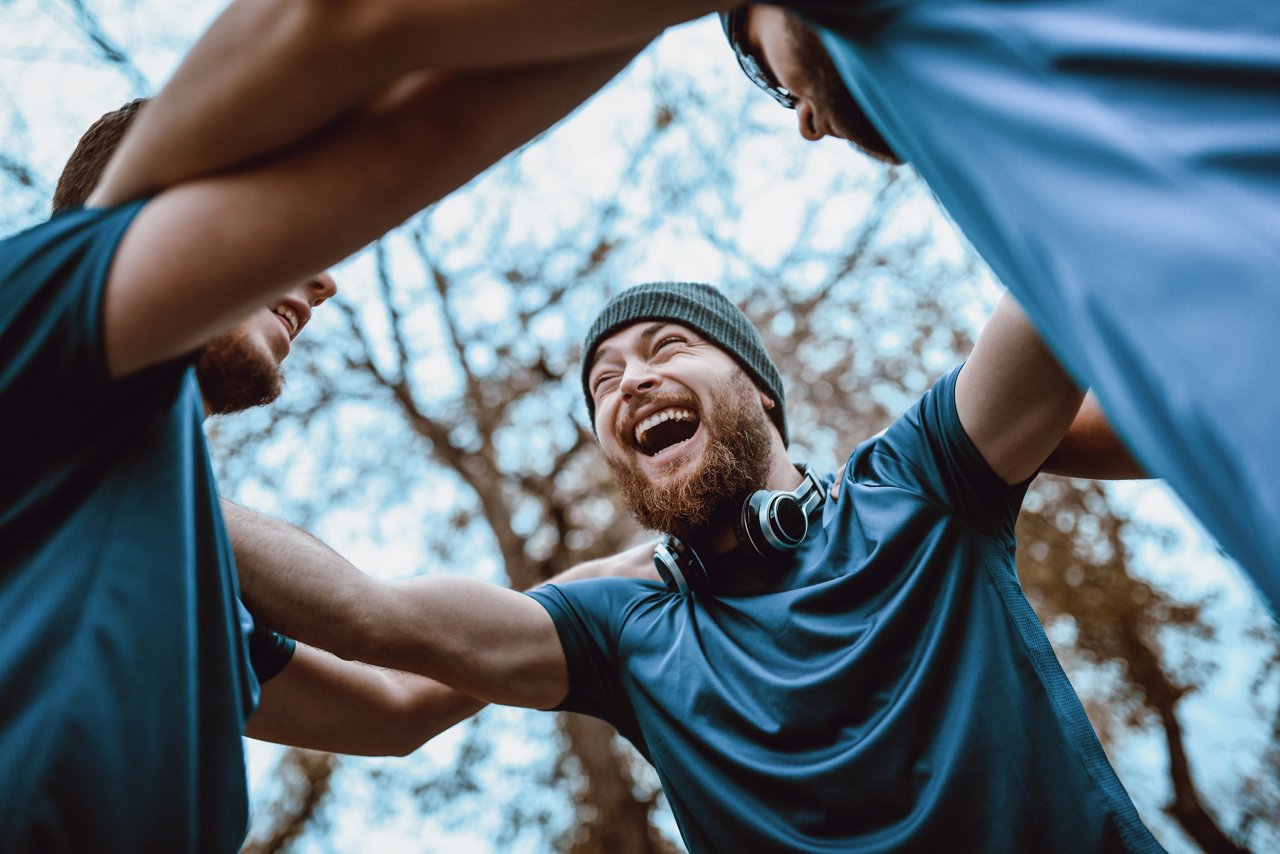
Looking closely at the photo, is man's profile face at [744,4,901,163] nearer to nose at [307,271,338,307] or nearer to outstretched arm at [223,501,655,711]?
nose at [307,271,338,307]

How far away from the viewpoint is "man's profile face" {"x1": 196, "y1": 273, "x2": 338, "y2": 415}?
173cm

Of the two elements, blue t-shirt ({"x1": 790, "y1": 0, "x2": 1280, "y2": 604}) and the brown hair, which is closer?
blue t-shirt ({"x1": 790, "y1": 0, "x2": 1280, "y2": 604})

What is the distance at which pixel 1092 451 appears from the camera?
241 centimetres

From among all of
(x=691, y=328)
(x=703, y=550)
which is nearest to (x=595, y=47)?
(x=703, y=550)

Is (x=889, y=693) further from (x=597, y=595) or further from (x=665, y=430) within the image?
(x=665, y=430)

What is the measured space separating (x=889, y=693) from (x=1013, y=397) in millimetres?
776

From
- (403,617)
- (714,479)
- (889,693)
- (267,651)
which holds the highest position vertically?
(267,651)

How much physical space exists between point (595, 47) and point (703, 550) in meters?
1.95

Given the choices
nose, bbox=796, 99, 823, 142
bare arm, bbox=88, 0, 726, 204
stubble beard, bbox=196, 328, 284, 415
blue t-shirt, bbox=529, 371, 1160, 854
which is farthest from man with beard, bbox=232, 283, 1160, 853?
bare arm, bbox=88, 0, 726, 204

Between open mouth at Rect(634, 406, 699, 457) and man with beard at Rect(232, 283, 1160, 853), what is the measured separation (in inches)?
10.6

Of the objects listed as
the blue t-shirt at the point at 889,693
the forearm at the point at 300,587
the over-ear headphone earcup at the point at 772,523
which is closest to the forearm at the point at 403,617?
the forearm at the point at 300,587

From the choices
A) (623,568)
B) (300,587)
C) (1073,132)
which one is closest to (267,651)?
(300,587)

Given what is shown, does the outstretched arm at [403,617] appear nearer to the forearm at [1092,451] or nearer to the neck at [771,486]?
the neck at [771,486]

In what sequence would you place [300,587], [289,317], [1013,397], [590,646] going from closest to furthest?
[289,317], [1013,397], [300,587], [590,646]
